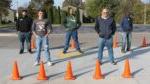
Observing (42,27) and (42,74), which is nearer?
(42,74)

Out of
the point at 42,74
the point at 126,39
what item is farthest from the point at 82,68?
the point at 126,39

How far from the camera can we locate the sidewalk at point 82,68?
429 inches

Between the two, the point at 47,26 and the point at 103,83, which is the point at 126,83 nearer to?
the point at 103,83

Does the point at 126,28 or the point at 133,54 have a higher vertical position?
the point at 126,28

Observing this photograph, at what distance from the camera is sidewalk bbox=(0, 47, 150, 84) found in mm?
10906

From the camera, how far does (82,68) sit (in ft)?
42.3

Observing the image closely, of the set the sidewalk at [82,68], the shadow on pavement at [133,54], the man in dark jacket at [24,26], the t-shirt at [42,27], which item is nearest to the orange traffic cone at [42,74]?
the sidewalk at [82,68]

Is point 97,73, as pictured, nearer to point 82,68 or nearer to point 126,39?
point 82,68

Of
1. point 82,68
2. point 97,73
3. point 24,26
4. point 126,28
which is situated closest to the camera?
point 97,73

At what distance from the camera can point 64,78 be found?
36.5 feet

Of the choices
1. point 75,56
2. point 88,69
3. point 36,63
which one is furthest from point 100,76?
point 75,56

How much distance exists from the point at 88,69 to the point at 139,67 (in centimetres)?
153

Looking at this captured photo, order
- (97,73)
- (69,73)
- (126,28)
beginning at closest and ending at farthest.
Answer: (69,73) < (97,73) < (126,28)

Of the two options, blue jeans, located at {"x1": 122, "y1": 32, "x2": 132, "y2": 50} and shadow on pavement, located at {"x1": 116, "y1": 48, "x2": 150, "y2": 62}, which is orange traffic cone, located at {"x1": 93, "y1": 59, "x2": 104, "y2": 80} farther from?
blue jeans, located at {"x1": 122, "y1": 32, "x2": 132, "y2": 50}
